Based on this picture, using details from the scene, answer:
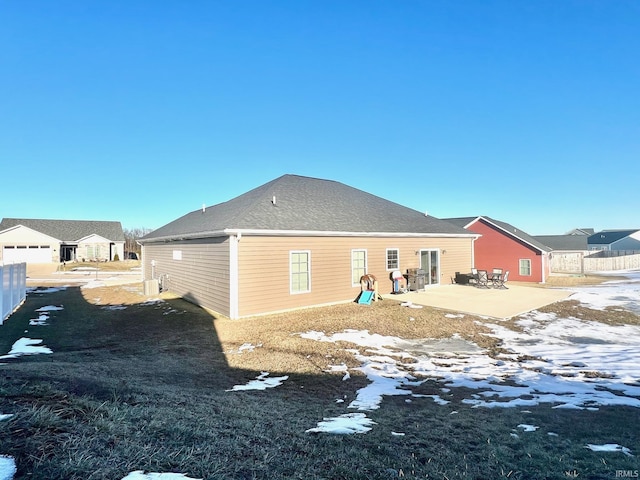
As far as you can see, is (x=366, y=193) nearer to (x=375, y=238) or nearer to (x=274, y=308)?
(x=375, y=238)

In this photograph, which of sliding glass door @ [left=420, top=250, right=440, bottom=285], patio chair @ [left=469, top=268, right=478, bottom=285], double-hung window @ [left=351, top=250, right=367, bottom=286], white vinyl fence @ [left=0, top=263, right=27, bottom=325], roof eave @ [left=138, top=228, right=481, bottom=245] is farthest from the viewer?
patio chair @ [left=469, top=268, right=478, bottom=285]

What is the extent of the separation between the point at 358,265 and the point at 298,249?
3.18m

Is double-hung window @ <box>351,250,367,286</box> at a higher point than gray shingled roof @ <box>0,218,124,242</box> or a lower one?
lower

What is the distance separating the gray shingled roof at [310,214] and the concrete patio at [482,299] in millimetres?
2929

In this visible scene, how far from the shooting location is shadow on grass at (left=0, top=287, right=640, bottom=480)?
2.56m

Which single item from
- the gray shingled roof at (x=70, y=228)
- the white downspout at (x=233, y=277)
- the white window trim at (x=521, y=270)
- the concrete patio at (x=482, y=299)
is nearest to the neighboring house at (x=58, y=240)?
the gray shingled roof at (x=70, y=228)

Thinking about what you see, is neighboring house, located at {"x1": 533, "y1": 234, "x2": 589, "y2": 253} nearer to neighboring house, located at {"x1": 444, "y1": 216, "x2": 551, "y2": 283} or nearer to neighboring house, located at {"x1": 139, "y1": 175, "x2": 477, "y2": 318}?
neighboring house, located at {"x1": 444, "y1": 216, "x2": 551, "y2": 283}

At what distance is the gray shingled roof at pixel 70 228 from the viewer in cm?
4253

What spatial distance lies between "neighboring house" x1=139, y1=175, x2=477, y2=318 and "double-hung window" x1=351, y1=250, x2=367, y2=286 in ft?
0.14

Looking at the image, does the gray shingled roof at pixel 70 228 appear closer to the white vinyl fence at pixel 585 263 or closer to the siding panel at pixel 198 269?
the siding panel at pixel 198 269

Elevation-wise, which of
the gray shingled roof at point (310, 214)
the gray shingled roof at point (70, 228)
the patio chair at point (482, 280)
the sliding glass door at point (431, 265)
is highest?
the gray shingled roof at point (70, 228)

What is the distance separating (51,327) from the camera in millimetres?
10266

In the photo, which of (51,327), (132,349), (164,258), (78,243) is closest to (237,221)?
(132,349)

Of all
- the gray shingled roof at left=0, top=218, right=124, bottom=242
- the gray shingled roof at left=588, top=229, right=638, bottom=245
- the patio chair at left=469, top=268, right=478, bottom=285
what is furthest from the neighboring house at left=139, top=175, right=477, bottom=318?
the gray shingled roof at left=588, top=229, right=638, bottom=245
